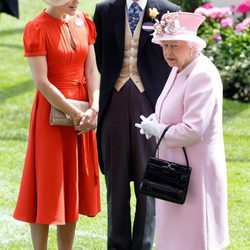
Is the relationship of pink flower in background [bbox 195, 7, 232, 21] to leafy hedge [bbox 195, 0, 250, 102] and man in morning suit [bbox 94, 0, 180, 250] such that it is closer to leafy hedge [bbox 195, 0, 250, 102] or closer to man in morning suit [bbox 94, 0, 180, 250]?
leafy hedge [bbox 195, 0, 250, 102]

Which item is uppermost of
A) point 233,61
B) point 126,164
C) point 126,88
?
point 126,88

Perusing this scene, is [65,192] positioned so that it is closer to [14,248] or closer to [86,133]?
[86,133]

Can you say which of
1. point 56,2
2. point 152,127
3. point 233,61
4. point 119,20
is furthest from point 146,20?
point 233,61

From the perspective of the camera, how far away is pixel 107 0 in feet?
19.7

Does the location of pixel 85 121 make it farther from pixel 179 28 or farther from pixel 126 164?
pixel 179 28

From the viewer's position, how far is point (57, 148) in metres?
5.78

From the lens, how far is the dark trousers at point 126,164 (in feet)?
19.4

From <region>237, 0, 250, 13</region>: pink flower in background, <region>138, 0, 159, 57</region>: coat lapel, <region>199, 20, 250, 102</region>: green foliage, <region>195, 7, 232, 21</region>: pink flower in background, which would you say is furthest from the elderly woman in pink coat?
<region>237, 0, 250, 13</region>: pink flower in background

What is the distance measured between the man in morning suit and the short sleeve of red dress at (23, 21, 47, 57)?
0.51 metres

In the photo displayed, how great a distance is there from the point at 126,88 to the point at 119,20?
1.50ft

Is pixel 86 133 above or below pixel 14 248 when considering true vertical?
above

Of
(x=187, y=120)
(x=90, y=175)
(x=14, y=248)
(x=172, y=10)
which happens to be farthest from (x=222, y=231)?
(x=14, y=248)

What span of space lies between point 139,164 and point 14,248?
139 cm

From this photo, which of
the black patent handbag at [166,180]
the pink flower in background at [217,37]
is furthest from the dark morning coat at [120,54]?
the pink flower in background at [217,37]
